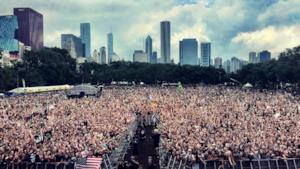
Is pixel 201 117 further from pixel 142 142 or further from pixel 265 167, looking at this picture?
A: pixel 265 167

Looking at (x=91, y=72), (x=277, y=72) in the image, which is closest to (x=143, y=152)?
(x=277, y=72)

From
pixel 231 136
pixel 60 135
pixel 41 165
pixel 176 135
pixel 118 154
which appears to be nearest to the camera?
pixel 41 165

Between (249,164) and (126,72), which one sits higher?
(126,72)

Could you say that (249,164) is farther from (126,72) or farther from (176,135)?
(126,72)

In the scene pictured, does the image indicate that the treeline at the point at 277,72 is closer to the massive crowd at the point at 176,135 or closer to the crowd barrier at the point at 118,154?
the massive crowd at the point at 176,135

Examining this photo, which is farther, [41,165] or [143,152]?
[143,152]

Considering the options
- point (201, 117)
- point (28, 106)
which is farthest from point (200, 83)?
point (201, 117)

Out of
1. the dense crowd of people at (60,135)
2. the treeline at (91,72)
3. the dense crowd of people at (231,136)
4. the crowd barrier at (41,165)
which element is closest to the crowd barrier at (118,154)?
the dense crowd of people at (60,135)

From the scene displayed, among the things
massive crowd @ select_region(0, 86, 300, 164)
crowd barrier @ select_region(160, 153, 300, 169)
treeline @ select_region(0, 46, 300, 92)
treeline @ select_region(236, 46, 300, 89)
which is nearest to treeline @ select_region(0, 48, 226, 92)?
treeline @ select_region(0, 46, 300, 92)
